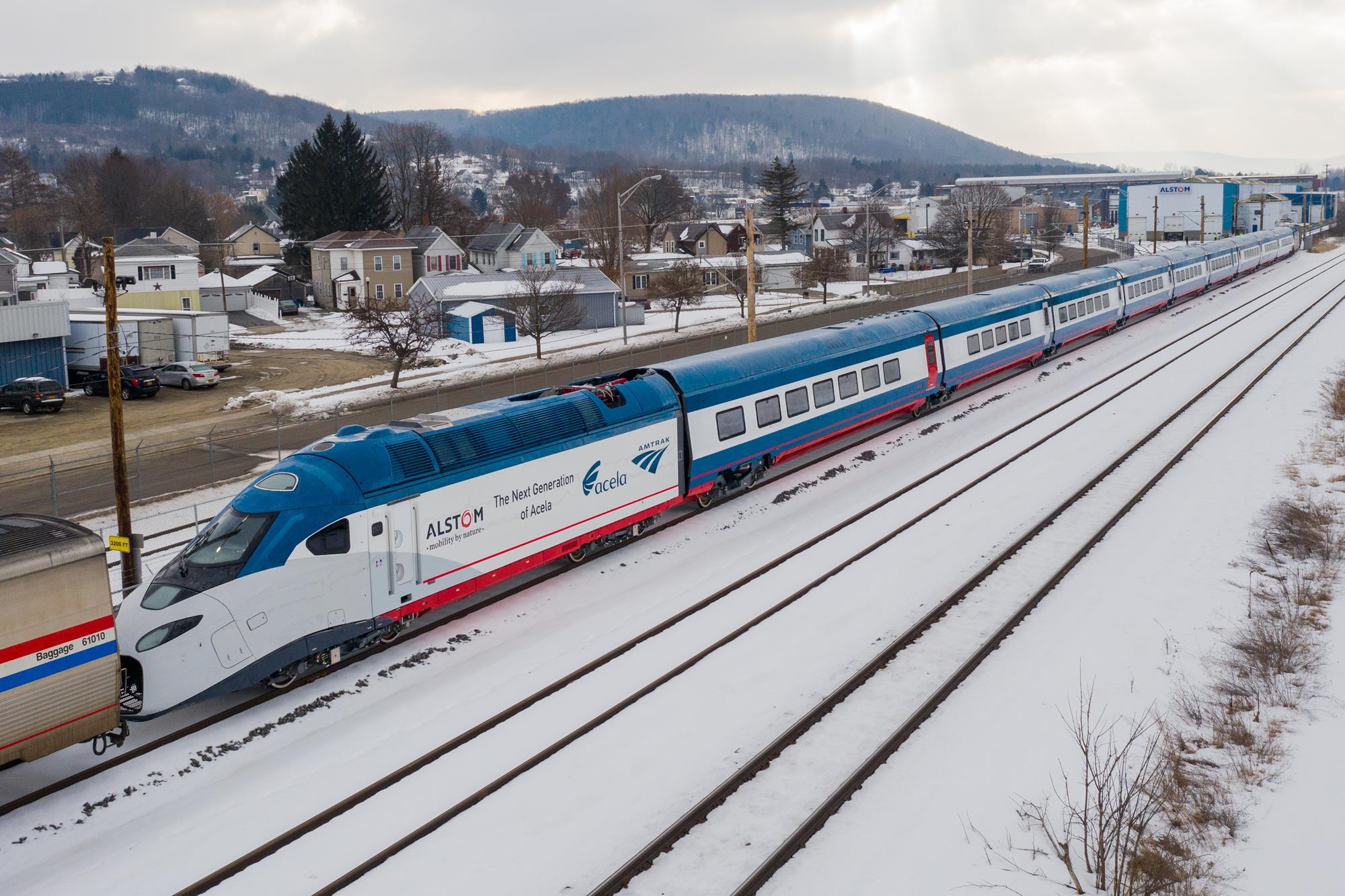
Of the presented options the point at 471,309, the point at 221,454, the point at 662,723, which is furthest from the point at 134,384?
the point at 662,723

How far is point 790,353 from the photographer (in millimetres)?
28812

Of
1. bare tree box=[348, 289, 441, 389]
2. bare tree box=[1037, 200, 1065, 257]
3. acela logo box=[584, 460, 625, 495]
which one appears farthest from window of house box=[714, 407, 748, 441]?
bare tree box=[1037, 200, 1065, 257]

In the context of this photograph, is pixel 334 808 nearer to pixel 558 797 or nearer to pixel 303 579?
pixel 558 797

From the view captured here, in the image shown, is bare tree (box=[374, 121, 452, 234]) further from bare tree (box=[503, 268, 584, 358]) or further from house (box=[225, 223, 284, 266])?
bare tree (box=[503, 268, 584, 358])

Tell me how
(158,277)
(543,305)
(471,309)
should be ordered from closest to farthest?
(543,305)
(471,309)
(158,277)

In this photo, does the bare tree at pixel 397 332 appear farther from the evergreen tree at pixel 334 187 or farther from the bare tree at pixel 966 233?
the bare tree at pixel 966 233

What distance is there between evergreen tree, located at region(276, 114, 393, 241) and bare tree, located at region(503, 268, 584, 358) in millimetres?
41868

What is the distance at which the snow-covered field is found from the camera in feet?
40.6

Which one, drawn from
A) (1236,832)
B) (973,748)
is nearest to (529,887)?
(973,748)

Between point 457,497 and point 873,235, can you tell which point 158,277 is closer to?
point 457,497

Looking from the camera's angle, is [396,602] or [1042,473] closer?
[396,602]

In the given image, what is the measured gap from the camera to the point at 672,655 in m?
17.8

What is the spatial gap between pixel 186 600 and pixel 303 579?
1.69 meters

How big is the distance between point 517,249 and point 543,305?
48.3 metres
